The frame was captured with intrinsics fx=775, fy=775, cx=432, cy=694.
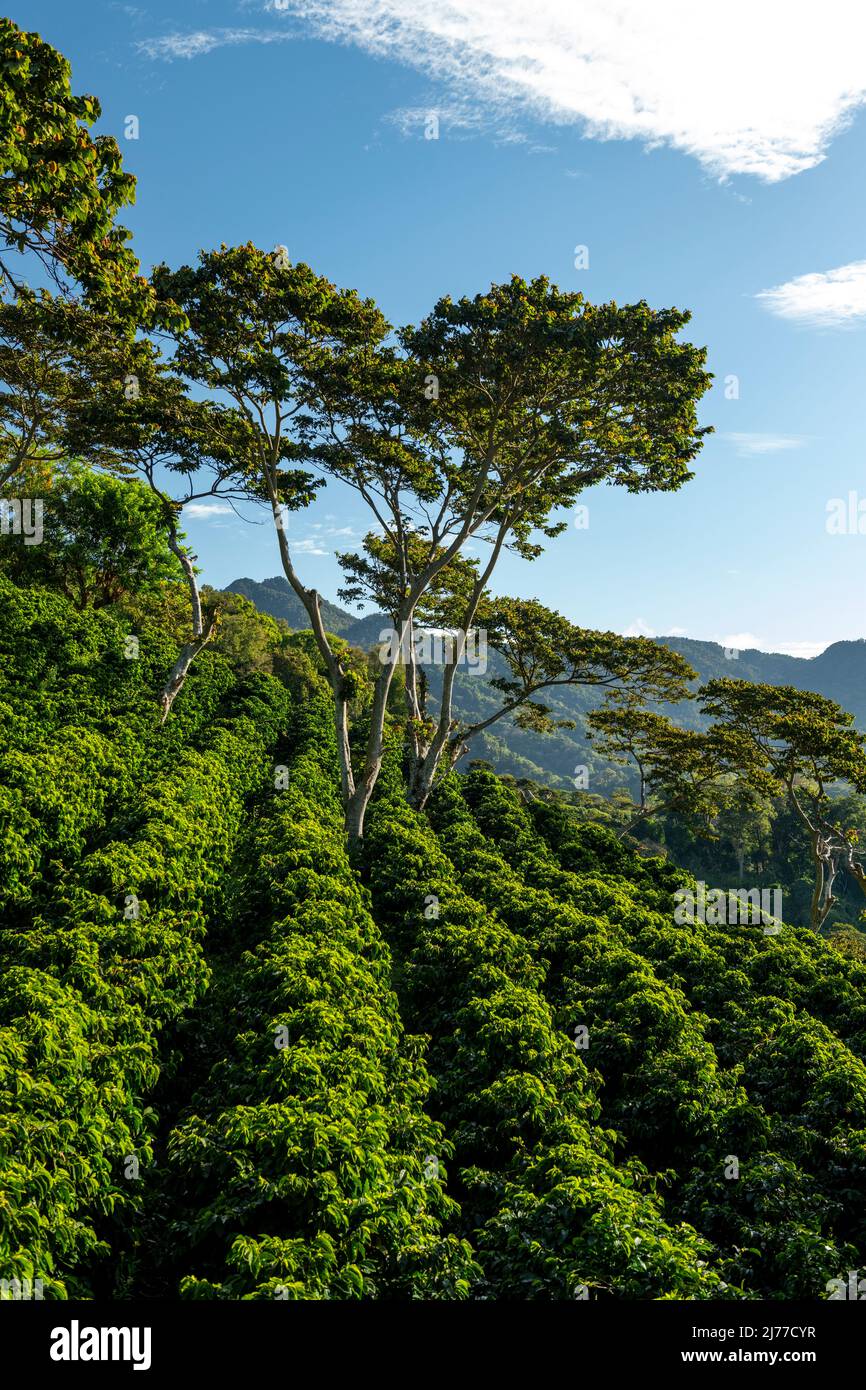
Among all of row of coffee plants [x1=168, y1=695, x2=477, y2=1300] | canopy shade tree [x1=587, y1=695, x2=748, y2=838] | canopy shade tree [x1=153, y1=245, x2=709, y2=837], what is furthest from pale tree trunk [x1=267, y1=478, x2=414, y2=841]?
canopy shade tree [x1=587, y1=695, x2=748, y2=838]

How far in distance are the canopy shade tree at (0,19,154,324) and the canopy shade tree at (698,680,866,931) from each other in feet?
77.0

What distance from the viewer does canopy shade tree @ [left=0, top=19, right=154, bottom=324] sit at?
834 cm

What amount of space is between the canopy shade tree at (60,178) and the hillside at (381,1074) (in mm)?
8172

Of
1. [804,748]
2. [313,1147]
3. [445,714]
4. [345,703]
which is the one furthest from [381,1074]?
[804,748]

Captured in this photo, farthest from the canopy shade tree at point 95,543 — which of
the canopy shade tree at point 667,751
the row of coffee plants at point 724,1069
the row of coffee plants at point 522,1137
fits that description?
the row of coffee plants at point 522,1137

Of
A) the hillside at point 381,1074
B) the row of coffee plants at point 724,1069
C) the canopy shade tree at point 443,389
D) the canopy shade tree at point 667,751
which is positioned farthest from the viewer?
the canopy shade tree at point 667,751

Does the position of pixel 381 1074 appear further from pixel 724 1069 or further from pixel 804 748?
pixel 804 748

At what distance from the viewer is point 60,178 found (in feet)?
29.2

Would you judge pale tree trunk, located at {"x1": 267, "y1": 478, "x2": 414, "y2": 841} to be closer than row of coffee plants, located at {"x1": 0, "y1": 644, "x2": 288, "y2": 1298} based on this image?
No

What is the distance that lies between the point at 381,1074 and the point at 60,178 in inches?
→ 413

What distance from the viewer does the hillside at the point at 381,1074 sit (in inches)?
216

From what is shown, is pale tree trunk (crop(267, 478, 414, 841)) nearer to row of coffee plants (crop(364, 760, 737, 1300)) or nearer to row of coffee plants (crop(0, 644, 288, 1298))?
Result: row of coffee plants (crop(0, 644, 288, 1298))

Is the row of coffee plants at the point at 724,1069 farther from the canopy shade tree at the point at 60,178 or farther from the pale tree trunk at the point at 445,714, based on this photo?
the canopy shade tree at the point at 60,178
